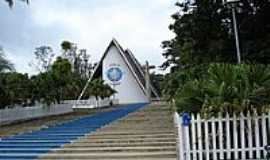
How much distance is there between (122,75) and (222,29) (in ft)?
180

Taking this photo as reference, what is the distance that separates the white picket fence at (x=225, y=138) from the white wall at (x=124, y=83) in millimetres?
66092

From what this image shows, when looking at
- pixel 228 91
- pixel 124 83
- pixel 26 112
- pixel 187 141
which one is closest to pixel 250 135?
pixel 228 91

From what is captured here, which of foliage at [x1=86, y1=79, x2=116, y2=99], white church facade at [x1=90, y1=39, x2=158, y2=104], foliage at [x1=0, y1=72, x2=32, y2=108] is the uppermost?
white church facade at [x1=90, y1=39, x2=158, y2=104]

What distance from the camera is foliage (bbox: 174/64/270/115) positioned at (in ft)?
30.7

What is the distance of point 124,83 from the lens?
77.6m

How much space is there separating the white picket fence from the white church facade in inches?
2550

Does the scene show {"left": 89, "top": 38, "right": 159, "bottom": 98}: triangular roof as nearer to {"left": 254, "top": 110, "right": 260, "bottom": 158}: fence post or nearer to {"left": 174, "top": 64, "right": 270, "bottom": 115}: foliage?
{"left": 174, "top": 64, "right": 270, "bottom": 115}: foliage

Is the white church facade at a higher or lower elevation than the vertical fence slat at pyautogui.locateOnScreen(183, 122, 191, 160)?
higher

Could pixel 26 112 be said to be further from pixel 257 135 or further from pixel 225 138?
pixel 257 135

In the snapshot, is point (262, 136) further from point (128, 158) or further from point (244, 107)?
point (128, 158)

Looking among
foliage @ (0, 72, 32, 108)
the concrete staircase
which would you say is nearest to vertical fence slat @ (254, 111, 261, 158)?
the concrete staircase

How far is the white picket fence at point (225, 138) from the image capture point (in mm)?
9375

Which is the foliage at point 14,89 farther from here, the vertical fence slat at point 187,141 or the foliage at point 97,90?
the foliage at point 97,90

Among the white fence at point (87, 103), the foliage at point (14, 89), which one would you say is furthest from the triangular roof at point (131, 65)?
the foliage at point (14, 89)
